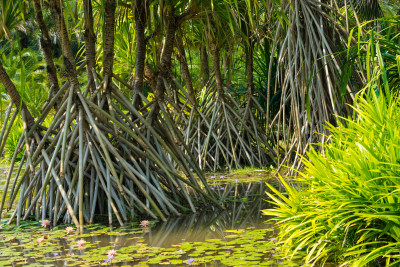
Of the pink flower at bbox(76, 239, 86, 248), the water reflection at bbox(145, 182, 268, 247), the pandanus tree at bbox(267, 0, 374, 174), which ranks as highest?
the pandanus tree at bbox(267, 0, 374, 174)

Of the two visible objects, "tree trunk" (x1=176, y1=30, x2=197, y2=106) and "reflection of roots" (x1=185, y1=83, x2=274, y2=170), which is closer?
"reflection of roots" (x1=185, y1=83, x2=274, y2=170)

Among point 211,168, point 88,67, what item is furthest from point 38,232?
point 211,168

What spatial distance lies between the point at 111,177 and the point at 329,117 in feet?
9.43

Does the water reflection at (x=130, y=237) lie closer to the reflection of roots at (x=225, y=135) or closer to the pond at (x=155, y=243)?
the pond at (x=155, y=243)

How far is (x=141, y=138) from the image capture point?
15.5 feet

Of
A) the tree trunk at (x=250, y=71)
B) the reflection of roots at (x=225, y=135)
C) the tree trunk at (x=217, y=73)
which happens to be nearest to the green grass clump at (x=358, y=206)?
the reflection of roots at (x=225, y=135)

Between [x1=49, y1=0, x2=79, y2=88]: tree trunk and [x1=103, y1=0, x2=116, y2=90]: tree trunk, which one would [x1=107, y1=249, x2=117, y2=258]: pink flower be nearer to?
[x1=49, y1=0, x2=79, y2=88]: tree trunk

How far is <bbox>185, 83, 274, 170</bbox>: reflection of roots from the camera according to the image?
8008 mm

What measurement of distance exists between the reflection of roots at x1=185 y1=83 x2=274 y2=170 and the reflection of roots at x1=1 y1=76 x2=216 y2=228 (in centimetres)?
307

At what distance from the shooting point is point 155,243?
3.66 metres

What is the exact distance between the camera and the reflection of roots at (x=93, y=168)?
436 cm

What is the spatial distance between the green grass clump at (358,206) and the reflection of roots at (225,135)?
4666 mm

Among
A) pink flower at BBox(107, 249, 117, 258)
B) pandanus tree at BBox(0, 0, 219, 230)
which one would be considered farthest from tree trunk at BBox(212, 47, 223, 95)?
pink flower at BBox(107, 249, 117, 258)

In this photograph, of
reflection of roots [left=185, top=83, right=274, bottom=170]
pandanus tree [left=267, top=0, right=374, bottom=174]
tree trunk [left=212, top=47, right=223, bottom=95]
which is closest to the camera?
pandanus tree [left=267, top=0, right=374, bottom=174]
